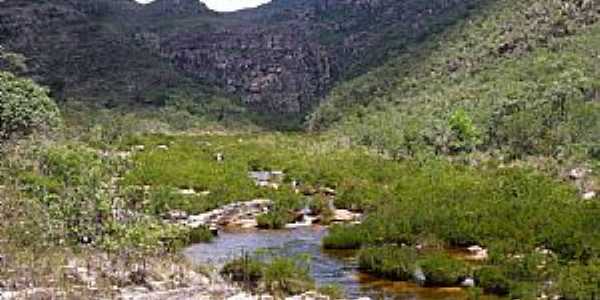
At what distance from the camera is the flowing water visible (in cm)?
3703

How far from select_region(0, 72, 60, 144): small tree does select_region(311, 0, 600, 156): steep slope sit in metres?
40.3

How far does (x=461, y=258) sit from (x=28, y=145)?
149ft

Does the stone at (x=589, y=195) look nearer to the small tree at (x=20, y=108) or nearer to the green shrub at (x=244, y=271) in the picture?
the green shrub at (x=244, y=271)

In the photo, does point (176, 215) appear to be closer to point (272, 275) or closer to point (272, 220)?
point (272, 220)

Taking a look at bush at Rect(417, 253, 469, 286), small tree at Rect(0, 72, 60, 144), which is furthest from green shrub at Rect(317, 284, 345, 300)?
small tree at Rect(0, 72, 60, 144)

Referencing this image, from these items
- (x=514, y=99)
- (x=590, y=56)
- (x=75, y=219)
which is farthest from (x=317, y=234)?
(x=590, y=56)

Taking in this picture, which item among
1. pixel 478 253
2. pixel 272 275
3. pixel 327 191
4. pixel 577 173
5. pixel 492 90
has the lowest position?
pixel 327 191

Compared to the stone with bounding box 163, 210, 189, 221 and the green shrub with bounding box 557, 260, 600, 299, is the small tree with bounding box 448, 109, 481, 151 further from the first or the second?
the green shrub with bounding box 557, 260, 600, 299

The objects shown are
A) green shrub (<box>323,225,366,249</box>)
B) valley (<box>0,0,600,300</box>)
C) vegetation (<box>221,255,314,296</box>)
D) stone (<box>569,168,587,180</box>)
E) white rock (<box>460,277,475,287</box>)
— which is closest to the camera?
vegetation (<box>221,255,314,296</box>)

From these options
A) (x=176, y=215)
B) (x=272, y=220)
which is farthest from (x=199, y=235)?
(x=176, y=215)

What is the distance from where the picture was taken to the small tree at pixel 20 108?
7203cm

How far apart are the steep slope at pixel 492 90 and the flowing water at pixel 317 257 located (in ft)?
130

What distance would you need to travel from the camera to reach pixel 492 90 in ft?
417

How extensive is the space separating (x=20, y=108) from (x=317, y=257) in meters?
37.3
